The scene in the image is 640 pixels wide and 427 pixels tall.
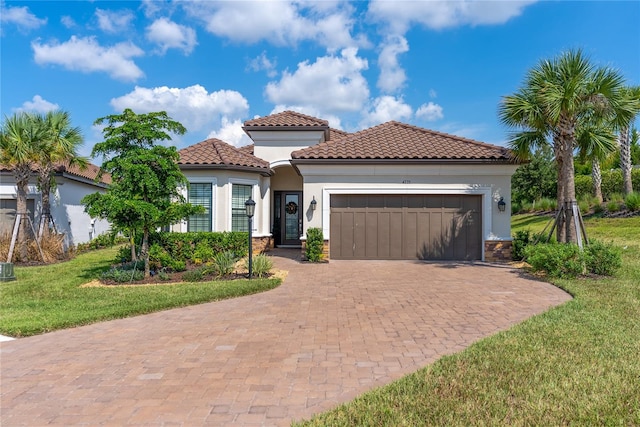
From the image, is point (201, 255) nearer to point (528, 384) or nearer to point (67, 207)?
point (67, 207)

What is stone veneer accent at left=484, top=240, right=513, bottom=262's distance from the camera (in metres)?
12.9

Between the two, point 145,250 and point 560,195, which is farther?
point 560,195

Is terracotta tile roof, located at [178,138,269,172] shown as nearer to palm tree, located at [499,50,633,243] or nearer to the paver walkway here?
the paver walkway

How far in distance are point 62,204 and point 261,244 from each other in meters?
8.80

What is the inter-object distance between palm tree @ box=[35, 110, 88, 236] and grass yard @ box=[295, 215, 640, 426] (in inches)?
574

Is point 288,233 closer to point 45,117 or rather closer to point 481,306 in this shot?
point 45,117

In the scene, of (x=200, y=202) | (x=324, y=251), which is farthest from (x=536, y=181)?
(x=200, y=202)

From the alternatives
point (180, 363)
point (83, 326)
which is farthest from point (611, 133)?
point (83, 326)

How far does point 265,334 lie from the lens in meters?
5.53

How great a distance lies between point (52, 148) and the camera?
44.0ft

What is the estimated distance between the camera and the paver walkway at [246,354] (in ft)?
11.6

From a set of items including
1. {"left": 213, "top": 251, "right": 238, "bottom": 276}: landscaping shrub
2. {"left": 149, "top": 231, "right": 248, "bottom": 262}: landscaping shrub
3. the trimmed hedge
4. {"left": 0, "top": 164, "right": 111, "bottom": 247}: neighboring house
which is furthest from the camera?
the trimmed hedge

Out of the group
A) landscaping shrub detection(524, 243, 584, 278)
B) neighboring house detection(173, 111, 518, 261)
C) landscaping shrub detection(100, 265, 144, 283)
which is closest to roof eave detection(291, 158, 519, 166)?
neighboring house detection(173, 111, 518, 261)

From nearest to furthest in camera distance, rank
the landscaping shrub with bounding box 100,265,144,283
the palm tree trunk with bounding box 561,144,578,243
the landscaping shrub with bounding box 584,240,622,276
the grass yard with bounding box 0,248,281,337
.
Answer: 1. the grass yard with bounding box 0,248,281,337
2. the landscaping shrub with bounding box 584,240,622,276
3. the landscaping shrub with bounding box 100,265,144,283
4. the palm tree trunk with bounding box 561,144,578,243
